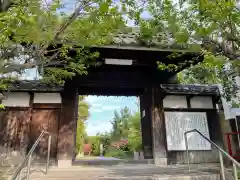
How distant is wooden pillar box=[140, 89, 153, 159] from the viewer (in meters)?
7.00

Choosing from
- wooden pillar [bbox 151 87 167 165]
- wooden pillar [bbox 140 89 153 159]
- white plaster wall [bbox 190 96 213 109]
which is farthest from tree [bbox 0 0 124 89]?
white plaster wall [bbox 190 96 213 109]

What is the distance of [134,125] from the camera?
14.7m

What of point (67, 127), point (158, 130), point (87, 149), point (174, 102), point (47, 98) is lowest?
point (87, 149)

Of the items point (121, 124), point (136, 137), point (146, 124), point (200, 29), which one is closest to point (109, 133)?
point (121, 124)

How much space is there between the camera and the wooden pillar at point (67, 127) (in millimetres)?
5980

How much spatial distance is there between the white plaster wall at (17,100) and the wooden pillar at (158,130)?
14.3 ft

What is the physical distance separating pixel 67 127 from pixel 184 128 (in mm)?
4054

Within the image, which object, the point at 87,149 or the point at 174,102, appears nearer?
the point at 174,102

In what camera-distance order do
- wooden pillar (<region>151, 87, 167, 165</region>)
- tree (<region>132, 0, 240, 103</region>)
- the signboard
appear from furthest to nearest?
the signboard < wooden pillar (<region>151, 87, 167, 165</region>) < tree (<region>132, 0, 240, 103</region>)

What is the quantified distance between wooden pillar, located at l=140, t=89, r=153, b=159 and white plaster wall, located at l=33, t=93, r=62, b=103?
→ 9.94 ft

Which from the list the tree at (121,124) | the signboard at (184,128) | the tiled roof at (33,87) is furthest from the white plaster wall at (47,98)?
the tree at (121,124)

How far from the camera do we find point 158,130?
6676 millimetres

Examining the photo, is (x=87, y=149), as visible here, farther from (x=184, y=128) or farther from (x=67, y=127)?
(x=184, y=128)

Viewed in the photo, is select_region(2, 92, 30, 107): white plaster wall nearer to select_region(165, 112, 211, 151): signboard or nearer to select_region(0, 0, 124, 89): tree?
select_region(0, 0, 124, 89): tree
